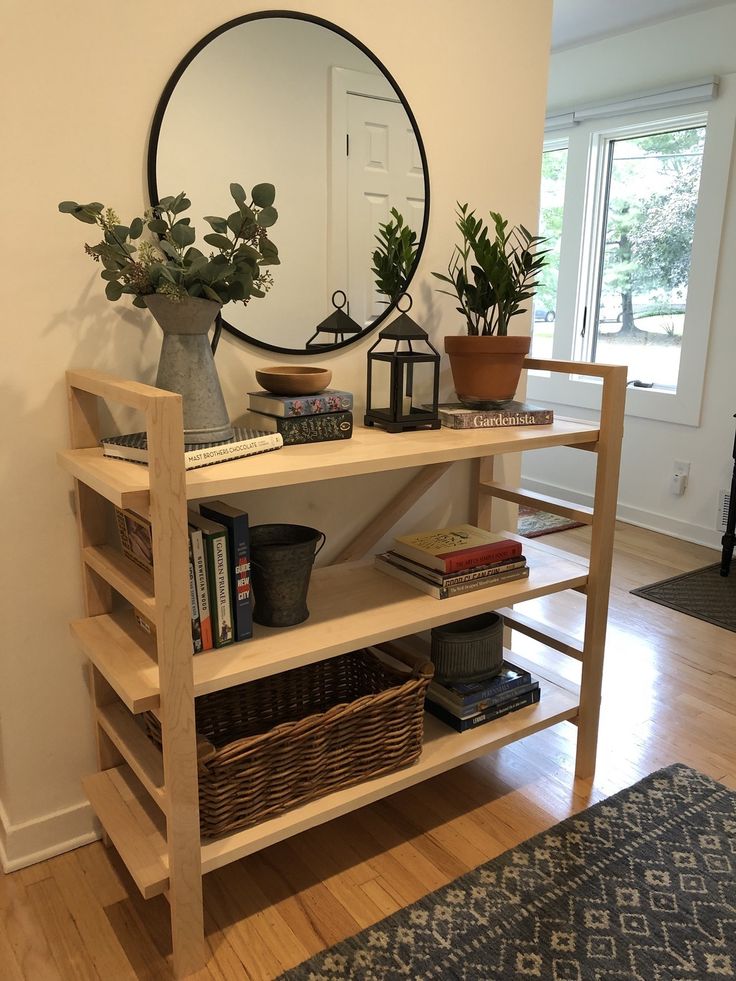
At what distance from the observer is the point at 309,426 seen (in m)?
1.52

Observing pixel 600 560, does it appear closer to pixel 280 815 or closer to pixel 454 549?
pixel 454 549

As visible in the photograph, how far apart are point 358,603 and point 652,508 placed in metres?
2.65

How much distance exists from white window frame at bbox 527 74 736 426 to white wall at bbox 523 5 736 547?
50 mm

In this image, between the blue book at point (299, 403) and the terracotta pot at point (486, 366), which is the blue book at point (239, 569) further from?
the terracotta pot at point (486, 366)

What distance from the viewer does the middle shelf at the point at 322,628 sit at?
1317 millimetres

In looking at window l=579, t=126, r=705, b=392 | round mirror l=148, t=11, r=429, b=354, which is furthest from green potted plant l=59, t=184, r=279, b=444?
window l=579, t=126, r=705, b=392

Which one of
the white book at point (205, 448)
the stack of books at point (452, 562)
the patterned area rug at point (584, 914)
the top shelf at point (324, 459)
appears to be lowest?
the patterned area rug at point (584, 914)

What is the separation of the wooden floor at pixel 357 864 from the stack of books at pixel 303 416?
2.84 ft

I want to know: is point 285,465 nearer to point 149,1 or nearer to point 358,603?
point 358,603

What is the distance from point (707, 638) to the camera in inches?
107

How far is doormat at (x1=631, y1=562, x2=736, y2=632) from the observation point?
2900 mm

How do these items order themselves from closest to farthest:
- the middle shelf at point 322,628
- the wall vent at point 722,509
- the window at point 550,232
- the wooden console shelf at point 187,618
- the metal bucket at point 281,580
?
the wooden console shelf at point 187,618
the middle shelf at point 322,628
the metal bucket at point 281,580
the wall vent at point 722,509
the window at point 550,232

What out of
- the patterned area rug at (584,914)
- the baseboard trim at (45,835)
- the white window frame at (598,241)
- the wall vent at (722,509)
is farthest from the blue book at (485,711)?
the white window frame at (598,241)

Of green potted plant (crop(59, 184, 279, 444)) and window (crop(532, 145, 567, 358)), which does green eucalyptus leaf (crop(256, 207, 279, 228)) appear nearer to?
green potted plant (crop(59, 184, 279, 444))
